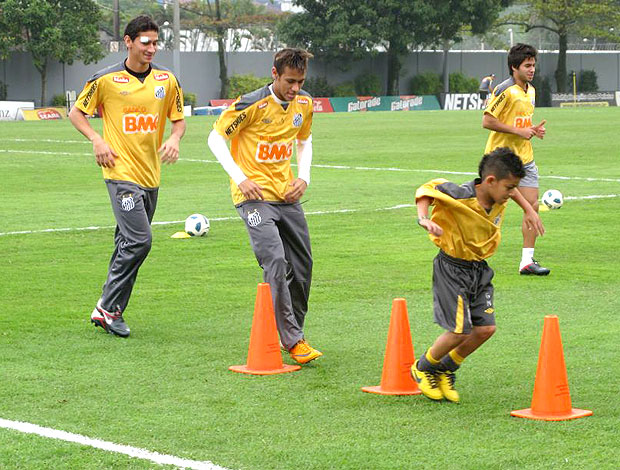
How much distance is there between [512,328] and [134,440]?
12.6 feet

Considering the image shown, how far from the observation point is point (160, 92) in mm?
9320

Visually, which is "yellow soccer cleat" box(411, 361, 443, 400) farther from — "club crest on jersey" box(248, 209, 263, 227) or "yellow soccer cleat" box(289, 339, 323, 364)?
"club crest on jersey" box(248, 209, 263, 227)

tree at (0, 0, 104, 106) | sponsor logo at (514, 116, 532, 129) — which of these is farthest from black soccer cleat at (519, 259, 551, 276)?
tree at (0, 0, 104, 106)

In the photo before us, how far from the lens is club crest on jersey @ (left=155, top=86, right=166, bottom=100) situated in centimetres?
930

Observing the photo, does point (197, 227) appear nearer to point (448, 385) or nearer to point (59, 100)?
point (448, 385)

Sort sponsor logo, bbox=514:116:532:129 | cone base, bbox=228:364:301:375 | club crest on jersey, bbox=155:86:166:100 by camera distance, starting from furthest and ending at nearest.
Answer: sponsor logo, bbox=514:116:532:129 < club crest on jersey, bbox=155:86:166:100 < cone base, bbox=228:364:301:375

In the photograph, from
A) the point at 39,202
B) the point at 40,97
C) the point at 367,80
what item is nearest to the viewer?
the point at 39,202

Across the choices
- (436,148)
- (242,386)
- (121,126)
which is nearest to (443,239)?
(242,386)

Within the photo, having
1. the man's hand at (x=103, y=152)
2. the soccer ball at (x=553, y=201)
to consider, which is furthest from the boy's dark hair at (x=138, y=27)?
the soccer ball at (x=553, y=201)

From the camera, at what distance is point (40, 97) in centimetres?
6919

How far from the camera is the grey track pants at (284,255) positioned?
816cm

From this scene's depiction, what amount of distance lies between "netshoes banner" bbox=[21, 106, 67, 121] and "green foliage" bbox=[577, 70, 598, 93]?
4250 centimetres

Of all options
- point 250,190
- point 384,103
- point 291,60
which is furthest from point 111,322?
point 384,103

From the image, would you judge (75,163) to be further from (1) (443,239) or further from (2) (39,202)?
(1) (443,239)
